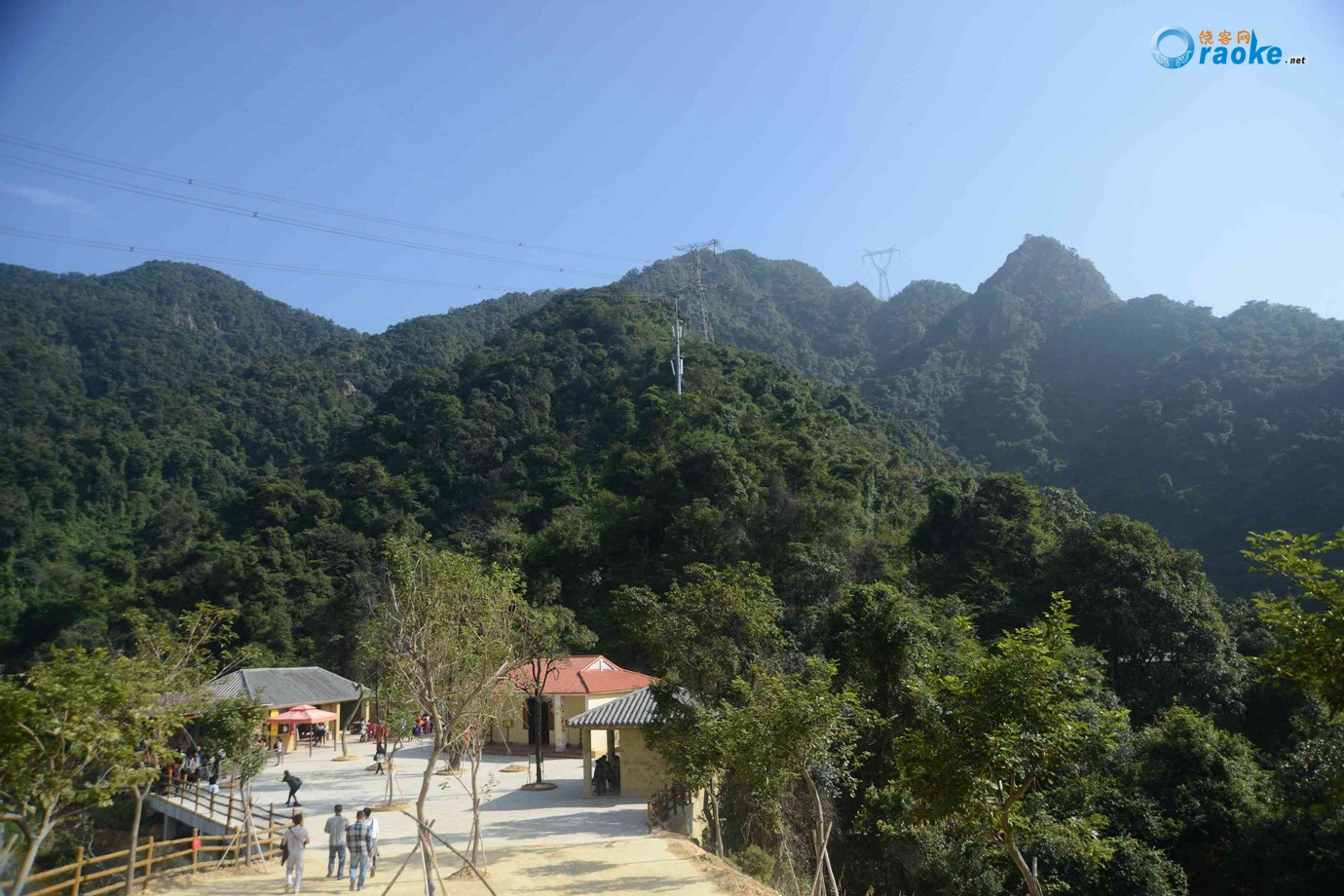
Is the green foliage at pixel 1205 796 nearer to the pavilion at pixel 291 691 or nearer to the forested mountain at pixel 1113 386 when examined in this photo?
the pavilion at pixel 291 691

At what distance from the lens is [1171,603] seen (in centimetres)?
2680

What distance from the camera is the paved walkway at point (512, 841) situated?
14.0m

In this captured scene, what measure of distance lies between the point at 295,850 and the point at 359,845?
101cm

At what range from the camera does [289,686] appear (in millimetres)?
32969

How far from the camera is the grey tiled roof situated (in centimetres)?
2012

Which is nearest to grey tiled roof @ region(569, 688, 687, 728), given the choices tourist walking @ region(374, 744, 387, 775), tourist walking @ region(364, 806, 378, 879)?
tourist walking @ region(364, 806, 378, 879)

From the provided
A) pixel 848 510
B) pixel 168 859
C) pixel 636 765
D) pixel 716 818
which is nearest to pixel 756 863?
pixel 716 818

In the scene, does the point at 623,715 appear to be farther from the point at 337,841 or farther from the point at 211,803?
the point at 211,803

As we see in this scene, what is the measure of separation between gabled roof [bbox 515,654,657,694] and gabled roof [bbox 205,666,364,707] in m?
8.37

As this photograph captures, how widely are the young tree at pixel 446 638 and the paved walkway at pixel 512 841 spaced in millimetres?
1776

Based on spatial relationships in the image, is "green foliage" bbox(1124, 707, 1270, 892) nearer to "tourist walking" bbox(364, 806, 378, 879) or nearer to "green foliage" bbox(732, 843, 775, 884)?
"green foliage" bbox(732, 843, 775, 884)

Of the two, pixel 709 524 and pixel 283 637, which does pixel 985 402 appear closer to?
pixel 709 524

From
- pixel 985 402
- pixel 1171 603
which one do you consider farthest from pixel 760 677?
pixel 985 402

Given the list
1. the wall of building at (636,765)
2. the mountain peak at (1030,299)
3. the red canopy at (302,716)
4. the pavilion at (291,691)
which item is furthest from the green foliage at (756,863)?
the mountain peak at (1030,299)
